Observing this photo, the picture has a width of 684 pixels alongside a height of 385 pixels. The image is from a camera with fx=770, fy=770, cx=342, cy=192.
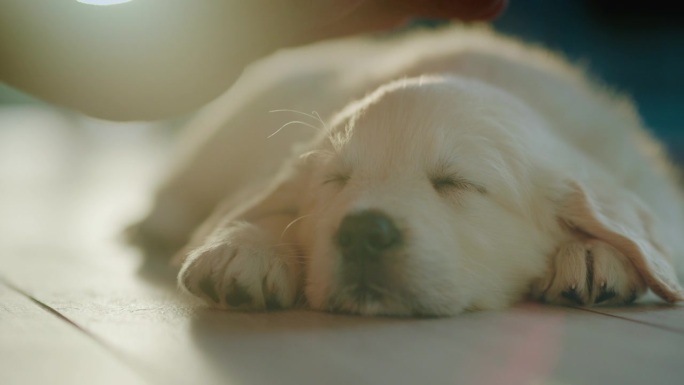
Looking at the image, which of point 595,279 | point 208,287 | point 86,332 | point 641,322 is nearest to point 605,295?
point 595,279

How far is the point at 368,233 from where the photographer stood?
2.16m

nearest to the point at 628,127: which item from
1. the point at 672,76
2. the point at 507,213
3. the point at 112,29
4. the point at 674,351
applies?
the point at 507,213

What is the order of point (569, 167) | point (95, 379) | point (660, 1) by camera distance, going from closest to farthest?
point (95, 379) < point (569, 167) < point (660, 1)

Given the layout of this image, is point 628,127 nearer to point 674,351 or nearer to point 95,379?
point 674,351

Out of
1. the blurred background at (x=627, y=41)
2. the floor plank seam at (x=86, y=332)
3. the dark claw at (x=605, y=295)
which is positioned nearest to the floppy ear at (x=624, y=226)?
the dark claw at (x=605, y=295)

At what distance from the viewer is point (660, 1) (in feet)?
18.7

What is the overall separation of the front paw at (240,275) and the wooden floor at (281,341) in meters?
0.08

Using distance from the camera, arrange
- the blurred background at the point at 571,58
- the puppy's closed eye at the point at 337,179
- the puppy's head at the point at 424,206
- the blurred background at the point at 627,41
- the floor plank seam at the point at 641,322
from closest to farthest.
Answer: the floor plank seam at the point at 641,322 < the puppy's head at the point at 424,206 < the puppy's closed eye at the point at 337,179 < the blurred background at the point at 571,58 < the blurred background at the point at 627,41

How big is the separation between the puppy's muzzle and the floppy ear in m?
0.74

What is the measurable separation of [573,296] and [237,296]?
1049 millimetres

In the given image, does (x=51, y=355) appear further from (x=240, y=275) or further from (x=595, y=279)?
(x=595, y=279)

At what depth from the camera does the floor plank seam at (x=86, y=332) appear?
5.17 feet

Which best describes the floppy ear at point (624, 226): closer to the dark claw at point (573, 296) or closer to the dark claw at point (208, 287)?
the dark claw at point (573, 296)

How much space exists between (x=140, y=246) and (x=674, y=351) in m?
2.83
